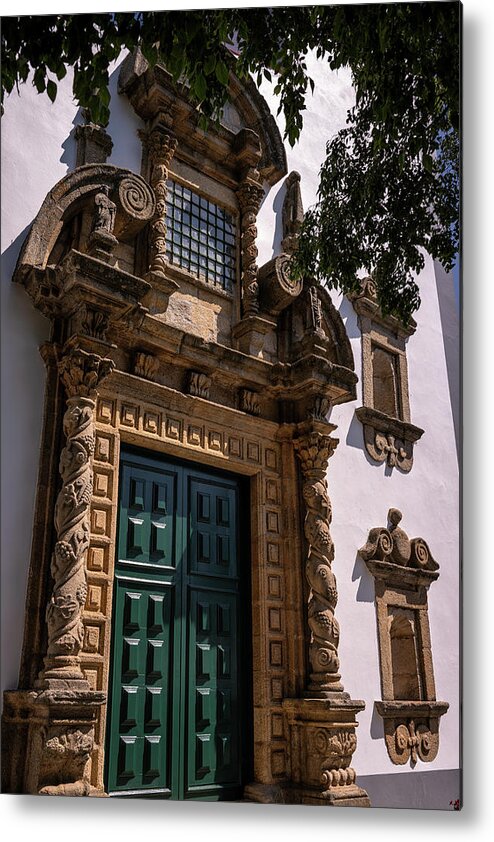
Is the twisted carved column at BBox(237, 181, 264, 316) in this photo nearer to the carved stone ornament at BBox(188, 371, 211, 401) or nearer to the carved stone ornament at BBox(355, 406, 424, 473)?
the carved stone ornament at BBox(188, 371, 211, 401)

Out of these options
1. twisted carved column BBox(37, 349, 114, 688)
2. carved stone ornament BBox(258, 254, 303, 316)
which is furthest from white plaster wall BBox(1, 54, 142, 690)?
carved stone ornament BBox(258, 254, 303, 316)

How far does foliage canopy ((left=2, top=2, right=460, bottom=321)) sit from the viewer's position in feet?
12.3

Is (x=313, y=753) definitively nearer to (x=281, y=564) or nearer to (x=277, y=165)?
(x=281, y=564)

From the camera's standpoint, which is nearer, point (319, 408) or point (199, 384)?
point (199, 384)

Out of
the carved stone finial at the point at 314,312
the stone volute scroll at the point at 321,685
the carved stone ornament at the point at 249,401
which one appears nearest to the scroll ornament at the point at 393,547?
the stone volute scroll at the point at 321,685

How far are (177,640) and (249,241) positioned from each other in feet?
8.16

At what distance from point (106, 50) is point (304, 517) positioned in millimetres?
2696

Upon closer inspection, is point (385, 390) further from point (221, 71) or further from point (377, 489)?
point (221, 71)

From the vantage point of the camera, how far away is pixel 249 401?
5105 millimetres

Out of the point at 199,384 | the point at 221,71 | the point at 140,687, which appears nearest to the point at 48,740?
the point at 140,687

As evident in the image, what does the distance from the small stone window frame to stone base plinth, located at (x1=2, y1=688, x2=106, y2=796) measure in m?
2.30

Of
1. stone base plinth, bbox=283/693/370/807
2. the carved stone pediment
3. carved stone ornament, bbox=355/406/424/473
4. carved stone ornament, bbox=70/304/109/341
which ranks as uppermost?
the carved stone pediment

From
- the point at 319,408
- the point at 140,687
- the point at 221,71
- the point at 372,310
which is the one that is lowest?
the point at 140,687

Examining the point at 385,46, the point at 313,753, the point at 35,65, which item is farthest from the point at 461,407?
the point at 35,65
